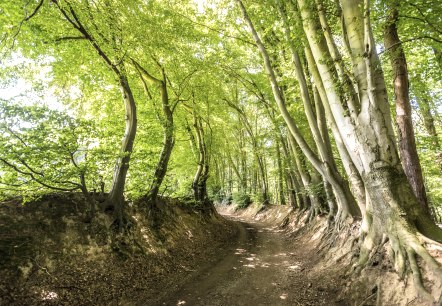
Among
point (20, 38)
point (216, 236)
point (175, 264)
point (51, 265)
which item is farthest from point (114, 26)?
point (216, 236)

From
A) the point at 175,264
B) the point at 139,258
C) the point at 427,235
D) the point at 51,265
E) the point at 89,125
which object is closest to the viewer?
the point at 427,235

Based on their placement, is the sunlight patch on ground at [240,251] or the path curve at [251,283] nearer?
the path curve at [251,283]

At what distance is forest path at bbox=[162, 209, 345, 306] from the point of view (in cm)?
523

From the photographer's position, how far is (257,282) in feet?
20.5

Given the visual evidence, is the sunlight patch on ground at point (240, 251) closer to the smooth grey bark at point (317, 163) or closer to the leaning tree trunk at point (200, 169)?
the smooth grey bark at point (317, 163)

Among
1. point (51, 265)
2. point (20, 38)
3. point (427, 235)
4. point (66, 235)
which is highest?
point (20, 38)

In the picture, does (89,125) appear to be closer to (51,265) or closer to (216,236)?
(51,265)

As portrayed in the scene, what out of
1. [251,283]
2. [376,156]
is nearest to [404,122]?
[376,156]

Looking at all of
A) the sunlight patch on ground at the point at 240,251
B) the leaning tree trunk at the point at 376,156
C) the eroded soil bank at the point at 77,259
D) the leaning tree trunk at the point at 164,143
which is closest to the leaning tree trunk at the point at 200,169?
the leaning tree trunk at the point at 164,143

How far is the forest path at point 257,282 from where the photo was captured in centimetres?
523

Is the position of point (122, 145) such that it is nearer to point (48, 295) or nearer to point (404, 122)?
point (48, 295)

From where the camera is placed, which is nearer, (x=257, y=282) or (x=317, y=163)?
(x=257, y=282)

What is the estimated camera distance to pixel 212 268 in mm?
7582

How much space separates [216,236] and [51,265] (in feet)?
26.4
